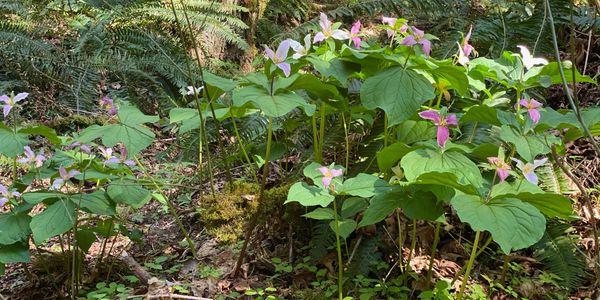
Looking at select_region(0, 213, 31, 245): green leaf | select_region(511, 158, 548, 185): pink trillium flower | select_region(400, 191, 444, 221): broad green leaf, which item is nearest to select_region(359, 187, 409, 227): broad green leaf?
select_region(400, 191, 444, 221): broad green leaf

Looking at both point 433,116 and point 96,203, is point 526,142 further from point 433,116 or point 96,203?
point 96,203

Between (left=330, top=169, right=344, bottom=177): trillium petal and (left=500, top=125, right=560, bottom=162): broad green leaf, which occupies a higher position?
(left=500, top=125, right=560, bottom=162): broad green leaf

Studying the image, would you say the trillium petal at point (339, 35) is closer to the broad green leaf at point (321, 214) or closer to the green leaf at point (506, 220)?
the broad green leaf at point (321, 214)

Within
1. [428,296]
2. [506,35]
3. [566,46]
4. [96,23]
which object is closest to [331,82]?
[428,296]

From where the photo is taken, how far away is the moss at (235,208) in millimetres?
2348

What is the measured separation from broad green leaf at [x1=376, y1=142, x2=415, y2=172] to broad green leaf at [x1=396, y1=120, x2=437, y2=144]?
14 centimetres

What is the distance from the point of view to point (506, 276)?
218 centimetres

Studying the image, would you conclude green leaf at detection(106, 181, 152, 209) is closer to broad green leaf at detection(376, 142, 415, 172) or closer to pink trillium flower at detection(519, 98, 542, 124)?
broad green leaf at detection(376, 142, 415, 172)

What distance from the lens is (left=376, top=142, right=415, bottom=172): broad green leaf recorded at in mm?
1642

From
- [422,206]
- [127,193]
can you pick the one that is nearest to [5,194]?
[127,193]

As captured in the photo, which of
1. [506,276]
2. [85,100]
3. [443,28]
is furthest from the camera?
[85,100]

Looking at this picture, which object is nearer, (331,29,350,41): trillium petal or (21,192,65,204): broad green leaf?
(21,192,65,204): broad green leaf

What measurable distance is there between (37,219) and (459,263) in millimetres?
1686

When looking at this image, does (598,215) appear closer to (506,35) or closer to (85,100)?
(506,35)
